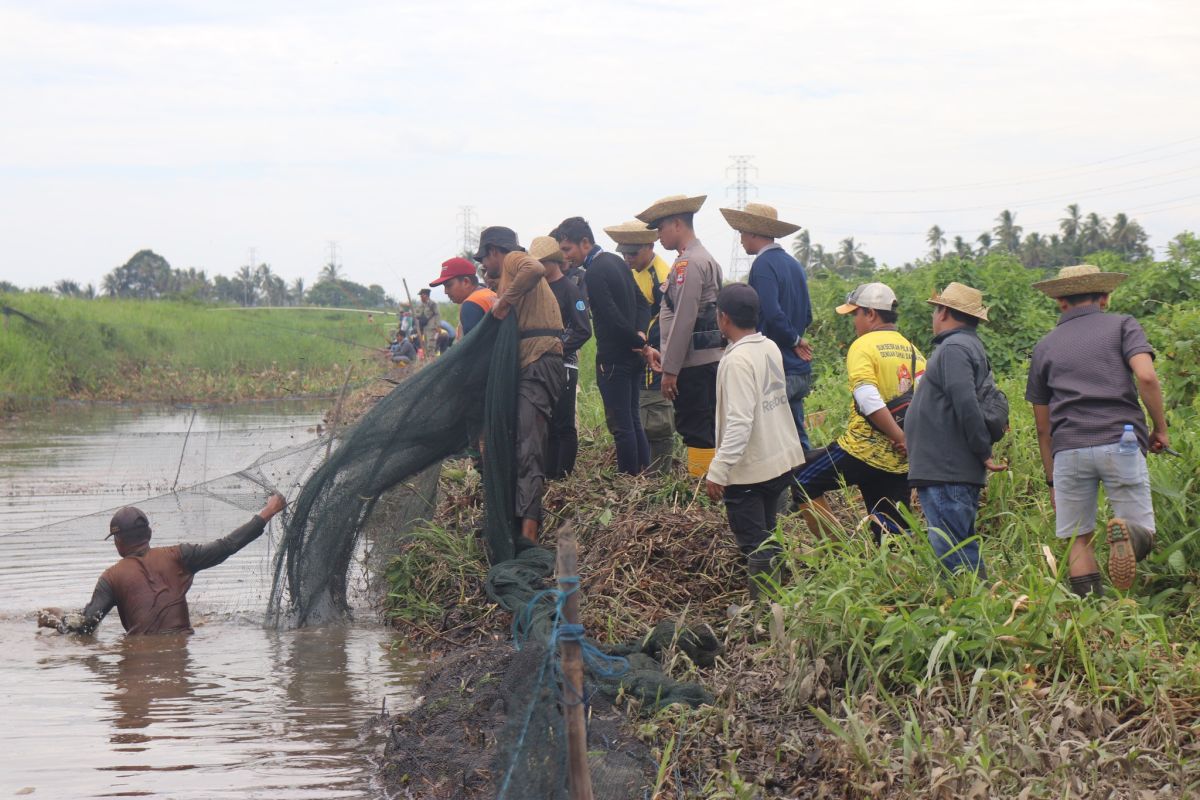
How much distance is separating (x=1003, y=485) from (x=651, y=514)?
1.96 m

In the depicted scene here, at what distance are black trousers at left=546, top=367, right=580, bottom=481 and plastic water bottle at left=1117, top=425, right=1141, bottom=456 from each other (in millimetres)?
3453

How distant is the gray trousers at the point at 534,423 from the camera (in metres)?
7.00

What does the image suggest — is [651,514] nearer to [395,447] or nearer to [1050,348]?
[395,447]

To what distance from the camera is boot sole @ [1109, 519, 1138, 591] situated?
4.84 metres

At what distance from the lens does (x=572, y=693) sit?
3625mm

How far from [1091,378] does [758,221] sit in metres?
2.26

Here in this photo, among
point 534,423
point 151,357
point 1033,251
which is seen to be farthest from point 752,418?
point 1033,251

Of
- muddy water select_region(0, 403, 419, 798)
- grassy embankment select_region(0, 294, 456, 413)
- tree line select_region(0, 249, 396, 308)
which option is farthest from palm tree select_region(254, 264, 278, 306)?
muddy water select_region(0, 403, 419, 798)

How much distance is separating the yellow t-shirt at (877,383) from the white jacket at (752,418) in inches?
14.1

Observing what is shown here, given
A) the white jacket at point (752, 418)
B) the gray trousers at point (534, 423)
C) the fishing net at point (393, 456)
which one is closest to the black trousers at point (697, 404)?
the gray trousers at point (534, 423)

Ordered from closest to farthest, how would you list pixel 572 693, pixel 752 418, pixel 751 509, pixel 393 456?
1. pixel 572 693
2. pixel 752 418
3. pixel 751 509
4. pixel 393 456

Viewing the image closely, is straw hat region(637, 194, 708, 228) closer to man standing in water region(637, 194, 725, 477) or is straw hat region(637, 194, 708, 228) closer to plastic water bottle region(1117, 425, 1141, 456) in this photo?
man standing in water region(637, 194, 725, 477)

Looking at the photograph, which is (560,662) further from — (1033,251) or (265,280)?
(265,280)

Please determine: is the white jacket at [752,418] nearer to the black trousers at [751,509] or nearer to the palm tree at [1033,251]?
the black trousers at [751,509]
